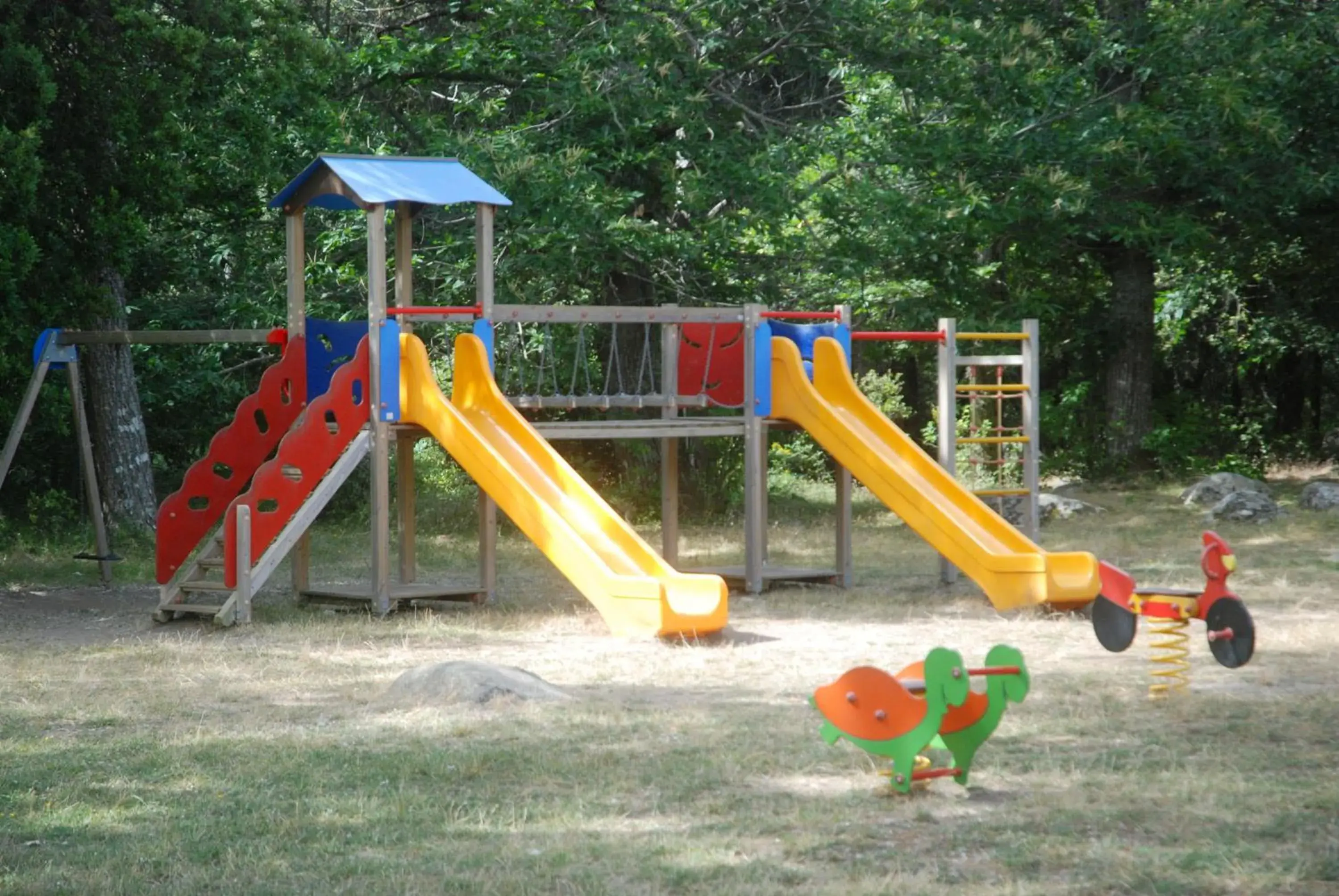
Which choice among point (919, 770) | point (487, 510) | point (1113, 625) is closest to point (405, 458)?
point (487, 510)

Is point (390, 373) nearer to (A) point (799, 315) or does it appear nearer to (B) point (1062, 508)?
(A) point (799, 315)

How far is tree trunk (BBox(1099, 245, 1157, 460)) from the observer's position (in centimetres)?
2203

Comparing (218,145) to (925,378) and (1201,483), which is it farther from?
(925,378)

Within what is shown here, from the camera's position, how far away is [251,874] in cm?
487

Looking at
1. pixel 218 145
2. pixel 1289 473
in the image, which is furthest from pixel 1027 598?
pixel 1289 473

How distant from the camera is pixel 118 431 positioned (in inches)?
638

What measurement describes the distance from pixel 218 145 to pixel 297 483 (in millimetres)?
6276

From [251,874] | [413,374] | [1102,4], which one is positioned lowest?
[251,874]

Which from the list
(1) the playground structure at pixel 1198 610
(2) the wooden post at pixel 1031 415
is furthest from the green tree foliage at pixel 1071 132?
(1) the playground structure at pixel 1198 610

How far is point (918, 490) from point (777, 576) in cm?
159

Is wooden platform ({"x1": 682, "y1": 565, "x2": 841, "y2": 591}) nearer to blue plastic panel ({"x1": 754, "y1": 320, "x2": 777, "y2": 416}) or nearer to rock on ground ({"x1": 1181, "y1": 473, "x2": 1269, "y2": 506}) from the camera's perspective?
blue plastic panel ({"x1": 754, "y1": 320, "x2": 777, "y2": 416})

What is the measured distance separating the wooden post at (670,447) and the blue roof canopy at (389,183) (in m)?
1.60

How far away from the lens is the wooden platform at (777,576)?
1270 centimetres

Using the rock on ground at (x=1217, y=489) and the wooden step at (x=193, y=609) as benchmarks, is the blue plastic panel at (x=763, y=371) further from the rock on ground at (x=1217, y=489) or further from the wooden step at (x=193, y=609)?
the rock on ground at (x=1217, y=489)
